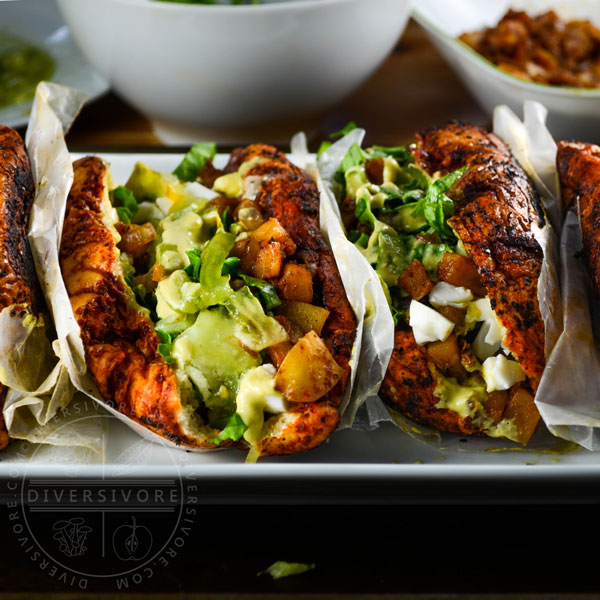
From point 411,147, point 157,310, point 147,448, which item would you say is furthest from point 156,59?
point 147,448

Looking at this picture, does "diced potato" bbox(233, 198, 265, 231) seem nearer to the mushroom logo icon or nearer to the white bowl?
the mushroom logo icon

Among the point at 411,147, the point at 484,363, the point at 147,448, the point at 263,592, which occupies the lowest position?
the point at 263,592

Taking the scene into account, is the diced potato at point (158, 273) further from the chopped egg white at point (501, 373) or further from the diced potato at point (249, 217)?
the chopped egg white at point (501, 373)

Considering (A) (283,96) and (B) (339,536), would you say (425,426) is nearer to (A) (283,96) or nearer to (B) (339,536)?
(B) (339,536)

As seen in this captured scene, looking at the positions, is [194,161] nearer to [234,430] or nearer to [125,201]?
[125,201]

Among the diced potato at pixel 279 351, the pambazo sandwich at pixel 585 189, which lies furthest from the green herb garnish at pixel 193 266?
the pambazo sandwich at pixel 585 189

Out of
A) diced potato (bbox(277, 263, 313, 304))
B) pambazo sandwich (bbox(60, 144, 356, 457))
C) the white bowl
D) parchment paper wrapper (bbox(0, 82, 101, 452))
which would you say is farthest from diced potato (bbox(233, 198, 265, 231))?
the white bowl
